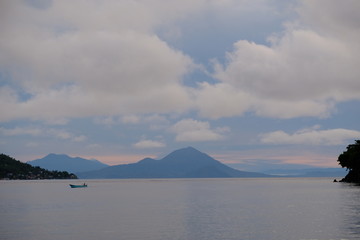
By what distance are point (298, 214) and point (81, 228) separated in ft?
135

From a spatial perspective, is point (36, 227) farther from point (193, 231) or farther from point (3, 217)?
point (193, 231)

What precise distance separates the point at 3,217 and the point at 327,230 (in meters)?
58.3

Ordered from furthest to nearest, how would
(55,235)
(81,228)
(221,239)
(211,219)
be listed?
(211,219), (81,228), (55,235), (221,239)

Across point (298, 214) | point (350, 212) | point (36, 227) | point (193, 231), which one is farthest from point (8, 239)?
point (350, 212)

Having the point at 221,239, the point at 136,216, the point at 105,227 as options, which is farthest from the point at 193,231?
the point at 136,216

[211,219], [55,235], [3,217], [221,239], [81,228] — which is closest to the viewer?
[221,239]

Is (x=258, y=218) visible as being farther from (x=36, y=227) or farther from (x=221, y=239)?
(x=36, y=227)

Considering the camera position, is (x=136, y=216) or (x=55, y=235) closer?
(x=55, y=235)

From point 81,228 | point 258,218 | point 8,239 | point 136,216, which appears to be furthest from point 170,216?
point 8,239

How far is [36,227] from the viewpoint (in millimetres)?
72250

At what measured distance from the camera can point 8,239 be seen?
60156 mm

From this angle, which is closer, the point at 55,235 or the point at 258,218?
the point at 55,235

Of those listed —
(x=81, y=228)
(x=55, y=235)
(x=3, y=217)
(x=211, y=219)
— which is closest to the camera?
(x=55, y=235)

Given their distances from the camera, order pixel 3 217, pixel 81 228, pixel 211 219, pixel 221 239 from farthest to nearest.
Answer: pixel 3 217 < pixel 211 219 < pixel 81 228 < pixel 221 239
